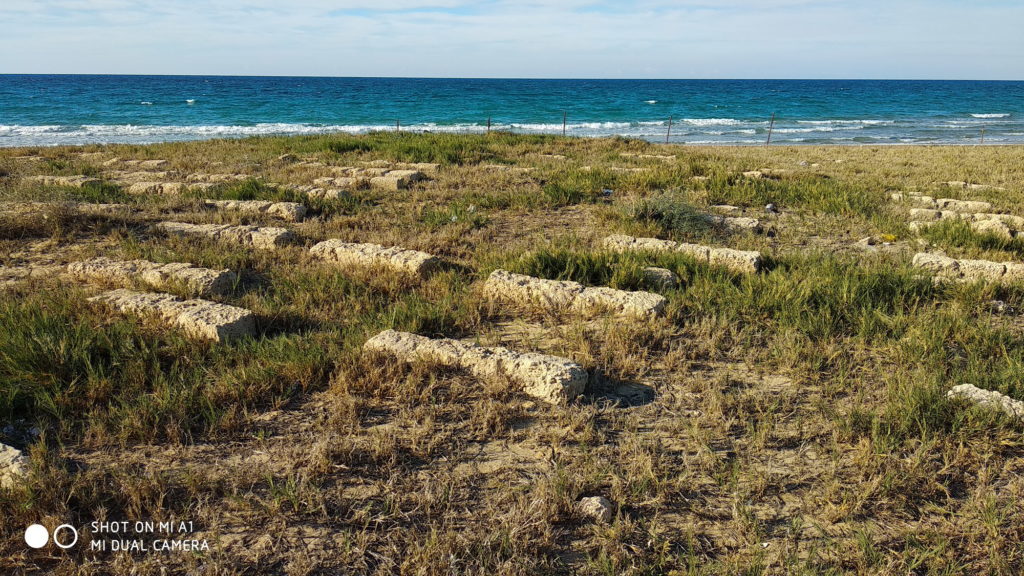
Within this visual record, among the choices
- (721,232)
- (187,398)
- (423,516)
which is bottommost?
(423,516)

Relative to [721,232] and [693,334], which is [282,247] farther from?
[721,232]

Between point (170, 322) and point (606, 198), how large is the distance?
5.61 meters

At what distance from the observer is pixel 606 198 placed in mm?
7910

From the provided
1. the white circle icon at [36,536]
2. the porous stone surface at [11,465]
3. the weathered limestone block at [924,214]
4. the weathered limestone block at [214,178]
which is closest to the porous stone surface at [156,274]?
the porous stone surface at [11,465]

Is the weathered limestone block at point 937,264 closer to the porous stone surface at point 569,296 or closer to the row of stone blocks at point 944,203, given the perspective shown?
the porous stone surface at point 569,296

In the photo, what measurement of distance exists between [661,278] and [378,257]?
234 cm

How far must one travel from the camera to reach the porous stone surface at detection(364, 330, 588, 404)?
302cm

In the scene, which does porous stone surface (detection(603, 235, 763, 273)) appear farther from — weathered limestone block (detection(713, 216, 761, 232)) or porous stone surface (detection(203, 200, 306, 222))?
porous stone surface (detection(203, 200, 306, 222))

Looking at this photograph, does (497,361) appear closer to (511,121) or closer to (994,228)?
(994,228)

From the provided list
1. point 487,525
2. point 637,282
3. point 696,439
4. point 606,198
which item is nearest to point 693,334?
point 637,282

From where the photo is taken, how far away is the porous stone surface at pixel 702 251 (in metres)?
4.84

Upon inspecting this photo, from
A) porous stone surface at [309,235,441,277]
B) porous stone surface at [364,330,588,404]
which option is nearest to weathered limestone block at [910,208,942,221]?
porous stone surface at [309,235,441,277]

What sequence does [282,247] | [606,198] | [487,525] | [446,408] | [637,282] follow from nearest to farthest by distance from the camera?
[487,525], [446,408], [637,282], [282,247], [606,198]

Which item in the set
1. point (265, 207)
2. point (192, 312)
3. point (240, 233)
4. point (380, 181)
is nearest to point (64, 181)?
point (265, 207)
